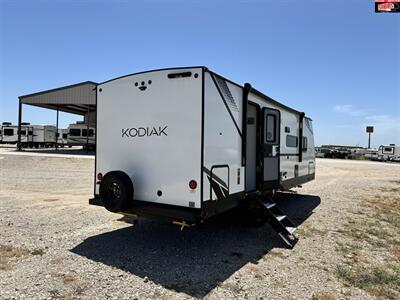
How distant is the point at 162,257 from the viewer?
513 cm

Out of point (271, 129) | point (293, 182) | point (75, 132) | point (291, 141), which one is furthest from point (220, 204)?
point (75, 132)

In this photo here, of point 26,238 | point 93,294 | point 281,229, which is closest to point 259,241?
point 281,229

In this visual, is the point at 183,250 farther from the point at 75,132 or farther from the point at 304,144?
the point at 75,132

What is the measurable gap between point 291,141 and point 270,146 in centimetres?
182

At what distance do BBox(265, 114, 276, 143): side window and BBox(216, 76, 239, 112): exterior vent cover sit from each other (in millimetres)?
1698

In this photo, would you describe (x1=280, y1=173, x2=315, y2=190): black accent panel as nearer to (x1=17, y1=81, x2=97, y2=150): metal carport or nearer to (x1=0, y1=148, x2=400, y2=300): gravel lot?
(x1=0, y1=148, x2=400, y2=300): gravel lot

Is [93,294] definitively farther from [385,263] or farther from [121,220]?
[385,263]

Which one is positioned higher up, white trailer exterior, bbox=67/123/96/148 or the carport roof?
the carport roof

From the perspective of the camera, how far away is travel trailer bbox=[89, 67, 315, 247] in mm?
4879

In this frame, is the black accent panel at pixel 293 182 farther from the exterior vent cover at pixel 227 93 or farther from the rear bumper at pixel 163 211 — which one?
the rear bumper at pixel 163 211

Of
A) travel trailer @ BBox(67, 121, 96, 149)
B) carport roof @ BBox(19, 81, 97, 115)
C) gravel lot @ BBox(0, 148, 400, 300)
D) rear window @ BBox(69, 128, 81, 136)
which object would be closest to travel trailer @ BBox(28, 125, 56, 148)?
travel trailer @ BBox(67, 121, 96, 149)

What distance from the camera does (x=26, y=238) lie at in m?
5.79

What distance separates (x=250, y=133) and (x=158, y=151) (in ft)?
8.53

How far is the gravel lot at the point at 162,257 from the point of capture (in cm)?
403
